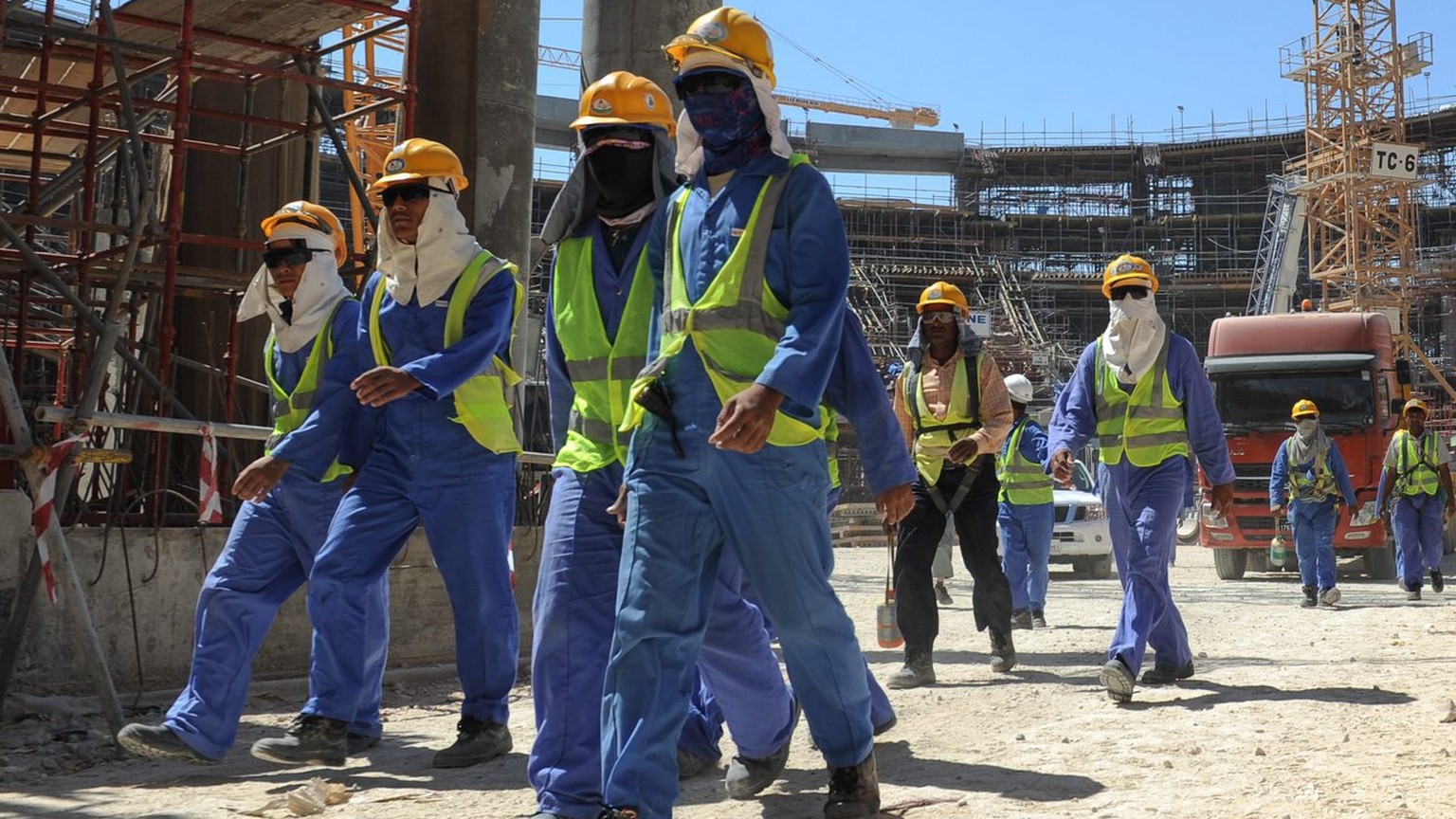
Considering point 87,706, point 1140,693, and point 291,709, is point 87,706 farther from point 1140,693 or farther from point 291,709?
point 1140,693

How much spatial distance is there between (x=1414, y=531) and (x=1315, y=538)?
2151 mm

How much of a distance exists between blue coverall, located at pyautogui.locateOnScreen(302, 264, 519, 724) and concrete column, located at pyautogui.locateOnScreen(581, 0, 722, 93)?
4.09m

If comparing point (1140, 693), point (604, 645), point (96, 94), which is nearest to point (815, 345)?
point (604, 645)

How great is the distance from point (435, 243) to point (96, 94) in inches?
212

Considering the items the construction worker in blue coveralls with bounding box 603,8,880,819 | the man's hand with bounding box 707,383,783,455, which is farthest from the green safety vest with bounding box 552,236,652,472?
the man's hand with bounding box 707,383,783,455

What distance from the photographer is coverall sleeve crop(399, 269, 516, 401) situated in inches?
201

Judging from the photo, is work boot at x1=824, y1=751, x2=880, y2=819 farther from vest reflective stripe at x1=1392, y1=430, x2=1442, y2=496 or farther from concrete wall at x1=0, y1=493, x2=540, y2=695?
vest reflective stripe at x1=1392, y1=430, x2=1442, y2=496

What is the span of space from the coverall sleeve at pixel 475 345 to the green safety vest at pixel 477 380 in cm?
3

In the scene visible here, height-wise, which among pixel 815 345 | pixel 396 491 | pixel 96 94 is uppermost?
pixel 96 94

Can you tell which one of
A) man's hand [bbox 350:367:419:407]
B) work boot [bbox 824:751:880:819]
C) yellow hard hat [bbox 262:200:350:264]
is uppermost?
yellow hard hat [bbox 262:200:350:264]

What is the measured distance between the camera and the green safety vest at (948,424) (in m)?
7.88

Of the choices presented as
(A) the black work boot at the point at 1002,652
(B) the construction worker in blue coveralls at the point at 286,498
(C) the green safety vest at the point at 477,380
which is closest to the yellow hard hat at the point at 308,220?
(B) the construction worker in blue coveralls at the point at 286,498

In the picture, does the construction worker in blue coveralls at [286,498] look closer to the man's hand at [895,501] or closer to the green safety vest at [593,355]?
the green safety vest at [593,355]

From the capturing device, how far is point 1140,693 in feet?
22.2
